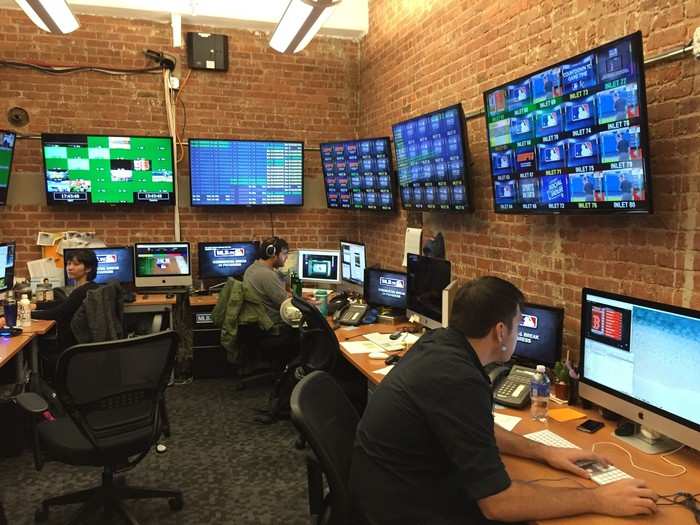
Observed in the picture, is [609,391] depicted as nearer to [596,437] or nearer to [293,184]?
[596,437]

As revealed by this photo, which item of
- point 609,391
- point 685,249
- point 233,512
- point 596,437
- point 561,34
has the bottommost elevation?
point 233,512

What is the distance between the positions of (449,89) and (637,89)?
210cm

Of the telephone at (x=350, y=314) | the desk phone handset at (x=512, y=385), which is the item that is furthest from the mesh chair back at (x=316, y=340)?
the desk phone handset at (x=512, y=385)

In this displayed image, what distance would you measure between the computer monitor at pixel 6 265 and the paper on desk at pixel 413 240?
333 centimetres

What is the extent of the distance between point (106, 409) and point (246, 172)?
3.44 metres

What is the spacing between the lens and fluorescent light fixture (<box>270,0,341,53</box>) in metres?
3.74

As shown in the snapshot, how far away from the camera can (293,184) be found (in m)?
5.90

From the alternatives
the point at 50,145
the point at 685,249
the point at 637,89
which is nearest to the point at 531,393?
the point at 685,249

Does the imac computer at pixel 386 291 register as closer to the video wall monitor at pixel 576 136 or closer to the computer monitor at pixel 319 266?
the computer monitor at pixel 319 266

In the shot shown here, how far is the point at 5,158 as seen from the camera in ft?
15.8

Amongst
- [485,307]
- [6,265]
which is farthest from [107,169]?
[485,307]

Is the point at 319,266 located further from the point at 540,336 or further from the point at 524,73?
the point at 540,336

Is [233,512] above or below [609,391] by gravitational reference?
below

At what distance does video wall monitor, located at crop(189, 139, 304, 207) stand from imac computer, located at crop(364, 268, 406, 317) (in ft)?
5.78
